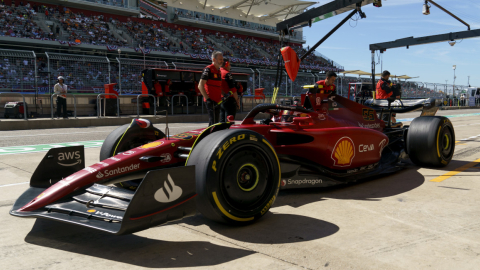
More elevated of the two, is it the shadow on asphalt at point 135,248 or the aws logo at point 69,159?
the aws logo at point 69,159

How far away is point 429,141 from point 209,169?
12.7 ft

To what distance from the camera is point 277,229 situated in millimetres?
2967

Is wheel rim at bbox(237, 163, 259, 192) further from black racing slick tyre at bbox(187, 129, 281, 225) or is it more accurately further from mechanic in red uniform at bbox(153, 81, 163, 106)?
mechanic in red uniform at bbox(153, 81, 163, 106)

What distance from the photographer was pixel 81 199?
2807 mm

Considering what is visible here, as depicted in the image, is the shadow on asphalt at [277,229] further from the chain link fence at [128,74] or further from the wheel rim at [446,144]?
the chain link fence at [128,74]

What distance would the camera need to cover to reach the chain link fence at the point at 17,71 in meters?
15.9

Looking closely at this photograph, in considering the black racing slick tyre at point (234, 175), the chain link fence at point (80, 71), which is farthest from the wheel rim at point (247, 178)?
the chain link fence at point (80, 71)

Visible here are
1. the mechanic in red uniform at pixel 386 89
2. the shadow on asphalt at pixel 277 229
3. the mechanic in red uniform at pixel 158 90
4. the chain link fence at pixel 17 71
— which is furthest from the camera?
the mechanic in red uniform at pixel 158 90

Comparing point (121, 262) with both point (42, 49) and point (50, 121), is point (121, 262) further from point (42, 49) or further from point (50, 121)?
point (42, 49)

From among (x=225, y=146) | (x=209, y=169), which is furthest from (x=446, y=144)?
(x=209, y=169)

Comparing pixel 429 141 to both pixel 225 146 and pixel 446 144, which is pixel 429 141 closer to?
pixel 446 144

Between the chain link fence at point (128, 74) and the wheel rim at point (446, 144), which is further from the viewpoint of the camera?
the chain link fence at point (128, 74)

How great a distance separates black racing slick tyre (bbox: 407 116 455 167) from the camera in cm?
536

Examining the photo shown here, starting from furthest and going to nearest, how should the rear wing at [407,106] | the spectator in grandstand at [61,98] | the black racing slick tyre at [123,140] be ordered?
the spectator in grandstand at [61,98]
the rear wing at [407,106]
the black racing slick tyre at [123,140]
